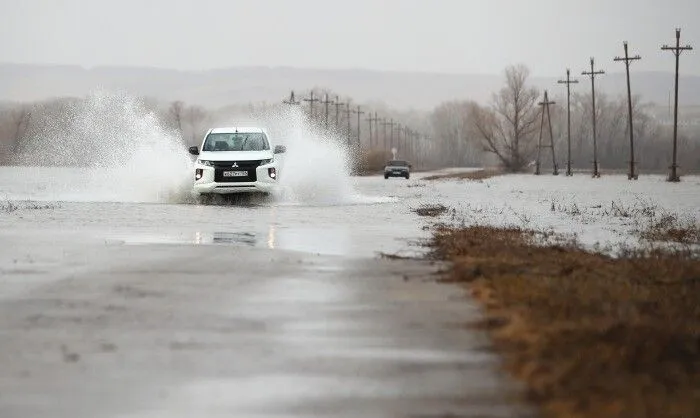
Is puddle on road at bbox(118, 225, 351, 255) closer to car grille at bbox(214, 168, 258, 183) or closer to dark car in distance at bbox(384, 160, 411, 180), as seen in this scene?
Answer: car grille at bbox(214, 168, 258, 183)

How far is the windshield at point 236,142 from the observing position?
30156 mm

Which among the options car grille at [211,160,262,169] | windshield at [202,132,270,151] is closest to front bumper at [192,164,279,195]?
car grille at [211,160,262,169]

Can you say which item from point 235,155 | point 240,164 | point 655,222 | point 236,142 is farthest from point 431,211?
point 655,222

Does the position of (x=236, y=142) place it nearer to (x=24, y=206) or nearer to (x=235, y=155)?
(x=235, y=155)

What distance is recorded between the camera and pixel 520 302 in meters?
9.38

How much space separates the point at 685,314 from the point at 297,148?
2798 centimetres

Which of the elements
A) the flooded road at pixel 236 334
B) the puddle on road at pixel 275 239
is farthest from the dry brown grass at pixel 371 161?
the flooded road at pixel 236 334

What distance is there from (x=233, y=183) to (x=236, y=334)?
69.5 ft

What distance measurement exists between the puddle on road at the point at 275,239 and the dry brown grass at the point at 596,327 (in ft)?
9.72

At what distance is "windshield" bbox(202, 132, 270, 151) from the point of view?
1187 inches

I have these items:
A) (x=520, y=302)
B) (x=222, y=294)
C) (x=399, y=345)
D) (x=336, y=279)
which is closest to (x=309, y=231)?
(x=336, y=279)

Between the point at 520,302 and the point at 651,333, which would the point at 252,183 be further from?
the point at 651,333

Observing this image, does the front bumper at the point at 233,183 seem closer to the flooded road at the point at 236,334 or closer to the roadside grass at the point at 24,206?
the roadside grass at the point at 24,206

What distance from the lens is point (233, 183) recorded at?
29016 mm
